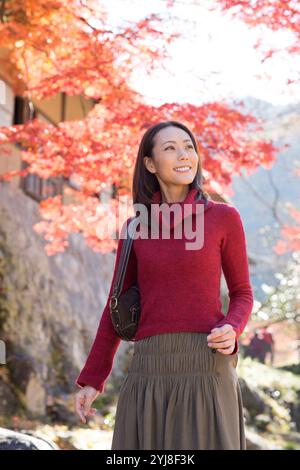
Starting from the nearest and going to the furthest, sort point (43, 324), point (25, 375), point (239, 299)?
point (239, 299) → point (25, 375) → point (43, 324)

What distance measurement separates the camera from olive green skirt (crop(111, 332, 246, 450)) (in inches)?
106

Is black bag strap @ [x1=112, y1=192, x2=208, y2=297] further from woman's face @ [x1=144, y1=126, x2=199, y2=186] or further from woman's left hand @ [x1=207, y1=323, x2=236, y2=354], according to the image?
woman's left hand @ [x1=207, y1=323, x2=236, y2=354]

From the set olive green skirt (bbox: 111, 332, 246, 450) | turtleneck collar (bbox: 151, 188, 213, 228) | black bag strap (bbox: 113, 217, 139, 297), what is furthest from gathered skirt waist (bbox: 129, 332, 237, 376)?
turtleneck collar (bbox: 151, 188, 213, 228)

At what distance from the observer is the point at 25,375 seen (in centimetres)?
921

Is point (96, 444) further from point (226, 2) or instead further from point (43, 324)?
point (226, 2)

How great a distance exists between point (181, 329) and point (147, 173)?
777 mm

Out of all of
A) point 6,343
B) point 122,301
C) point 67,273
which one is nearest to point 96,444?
point 6,343

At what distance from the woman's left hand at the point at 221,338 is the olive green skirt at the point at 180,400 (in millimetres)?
84

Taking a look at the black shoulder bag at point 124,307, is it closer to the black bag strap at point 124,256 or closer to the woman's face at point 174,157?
the black bag strap at point 124,256

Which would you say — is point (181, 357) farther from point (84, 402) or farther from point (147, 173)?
point (147, 173)

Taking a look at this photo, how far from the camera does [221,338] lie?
8.77 feet

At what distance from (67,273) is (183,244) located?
30.7 ft

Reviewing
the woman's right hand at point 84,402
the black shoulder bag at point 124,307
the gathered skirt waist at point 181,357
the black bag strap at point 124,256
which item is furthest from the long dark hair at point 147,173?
the woman's right hand at point 84,402

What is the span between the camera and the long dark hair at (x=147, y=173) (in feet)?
10.3
